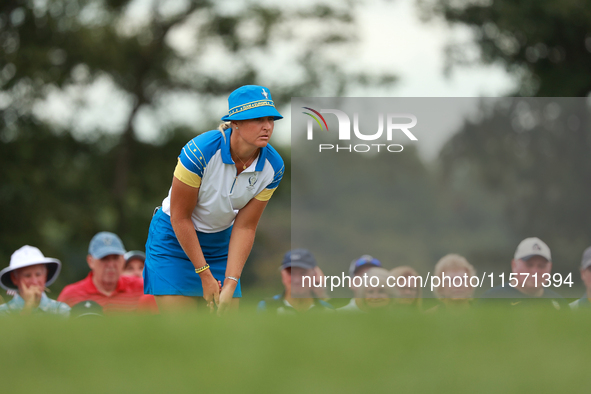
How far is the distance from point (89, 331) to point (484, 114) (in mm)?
13936

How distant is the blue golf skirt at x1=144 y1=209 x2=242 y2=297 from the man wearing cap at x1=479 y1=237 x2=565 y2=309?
7.22 ft

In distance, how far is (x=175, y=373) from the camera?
177 centimetres

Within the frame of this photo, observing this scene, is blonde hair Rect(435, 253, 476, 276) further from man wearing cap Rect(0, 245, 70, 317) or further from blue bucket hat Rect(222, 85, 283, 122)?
man wearing cap Rect(0, 245, 70, 317)

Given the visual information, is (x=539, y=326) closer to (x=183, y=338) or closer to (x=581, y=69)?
(x=183, y=338)

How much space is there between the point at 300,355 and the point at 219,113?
17.1 meters

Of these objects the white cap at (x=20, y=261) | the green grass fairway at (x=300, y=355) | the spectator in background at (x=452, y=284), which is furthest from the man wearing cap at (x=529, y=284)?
the white cap at (x=20, y=261)

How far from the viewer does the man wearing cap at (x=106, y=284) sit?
21.5 feet

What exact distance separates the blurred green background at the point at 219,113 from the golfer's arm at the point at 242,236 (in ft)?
24.3

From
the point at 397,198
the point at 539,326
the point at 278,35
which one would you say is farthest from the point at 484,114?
the point at 539,326

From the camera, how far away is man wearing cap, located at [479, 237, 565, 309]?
17.5 feet

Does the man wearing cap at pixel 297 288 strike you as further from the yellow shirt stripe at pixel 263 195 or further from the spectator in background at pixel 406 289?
the yellow shirt stripe at pixel 263 195

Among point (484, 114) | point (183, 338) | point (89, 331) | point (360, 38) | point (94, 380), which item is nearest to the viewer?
point (94, 380)

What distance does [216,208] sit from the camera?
13.3 feet

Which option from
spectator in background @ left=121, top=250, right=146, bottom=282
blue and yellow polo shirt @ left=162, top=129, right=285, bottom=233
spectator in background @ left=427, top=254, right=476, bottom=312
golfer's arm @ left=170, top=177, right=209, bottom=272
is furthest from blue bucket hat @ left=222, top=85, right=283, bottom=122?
spectator in background @ left=121, top=250, right=146, bottom=282
